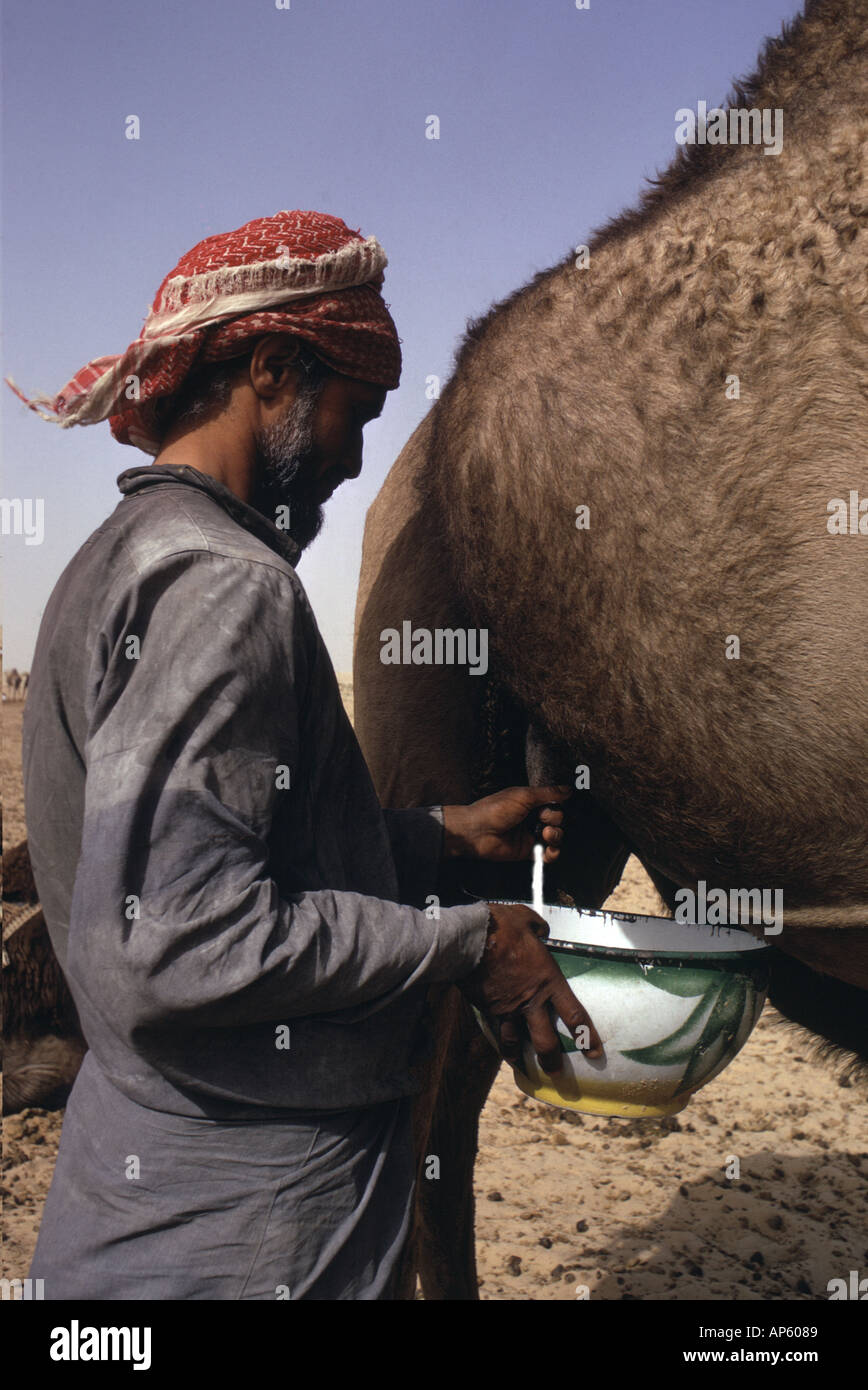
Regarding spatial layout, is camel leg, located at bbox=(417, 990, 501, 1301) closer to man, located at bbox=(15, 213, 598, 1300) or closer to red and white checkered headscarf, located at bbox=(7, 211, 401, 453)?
man, located at bbox=(15, 213, 598, 1300)

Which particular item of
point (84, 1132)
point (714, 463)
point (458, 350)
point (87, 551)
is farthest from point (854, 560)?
point (84, 1132)

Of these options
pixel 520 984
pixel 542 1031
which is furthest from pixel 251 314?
pixel 542 1031

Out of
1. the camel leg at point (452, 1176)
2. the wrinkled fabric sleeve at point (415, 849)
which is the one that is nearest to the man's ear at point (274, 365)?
the wrinkled fabric sleeve at point (415, 849)

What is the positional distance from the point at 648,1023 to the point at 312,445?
4.08ft

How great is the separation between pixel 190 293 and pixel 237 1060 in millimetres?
1289

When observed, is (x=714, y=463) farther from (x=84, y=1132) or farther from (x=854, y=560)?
(x=84, y=1132)

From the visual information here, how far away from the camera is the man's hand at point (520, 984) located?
5.69 feet

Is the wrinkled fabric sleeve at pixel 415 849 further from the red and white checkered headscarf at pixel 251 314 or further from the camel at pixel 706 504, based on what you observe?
the red and white checkered headscarf at pixel 251 314

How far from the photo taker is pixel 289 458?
5.84ft

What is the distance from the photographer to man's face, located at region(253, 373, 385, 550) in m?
A: 1.77

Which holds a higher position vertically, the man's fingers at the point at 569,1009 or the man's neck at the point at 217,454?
the man's neck at the point at 217,454

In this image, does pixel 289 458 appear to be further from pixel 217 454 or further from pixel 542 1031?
pixel 542 1031
